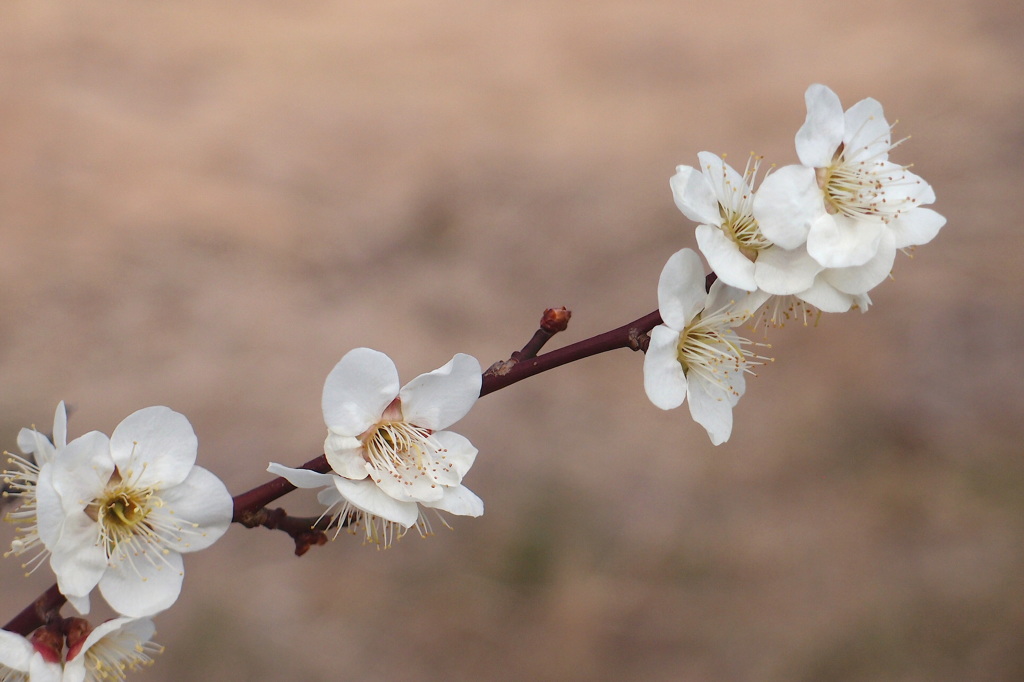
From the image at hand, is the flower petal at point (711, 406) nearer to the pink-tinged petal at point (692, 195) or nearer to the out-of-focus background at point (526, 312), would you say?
the pink-tinged petal at point (692, 195)

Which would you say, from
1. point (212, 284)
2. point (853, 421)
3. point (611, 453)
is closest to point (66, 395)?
point (212, 284)

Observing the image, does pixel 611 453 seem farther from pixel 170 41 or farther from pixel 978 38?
pixel 170 41

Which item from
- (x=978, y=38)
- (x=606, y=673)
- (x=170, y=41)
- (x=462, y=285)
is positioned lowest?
(x=606, y=673)

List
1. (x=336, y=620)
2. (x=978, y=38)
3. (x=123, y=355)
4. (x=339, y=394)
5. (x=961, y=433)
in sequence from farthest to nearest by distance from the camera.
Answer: (x=978, y=38) < (x=123, y=355) < (x=961, y=433) < (x=336, y=620) < (x=339, y=394)

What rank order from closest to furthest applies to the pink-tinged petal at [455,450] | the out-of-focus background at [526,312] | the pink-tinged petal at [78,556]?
the pink-tinged petal at [78,556] < the pink-tinged petal at [455,450] < the out-of-focus background at [526,312]

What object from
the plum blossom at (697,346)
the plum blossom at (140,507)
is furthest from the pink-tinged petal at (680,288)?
the plum blossom at (140,507)

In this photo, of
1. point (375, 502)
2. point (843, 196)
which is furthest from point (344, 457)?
point (843, 196)
